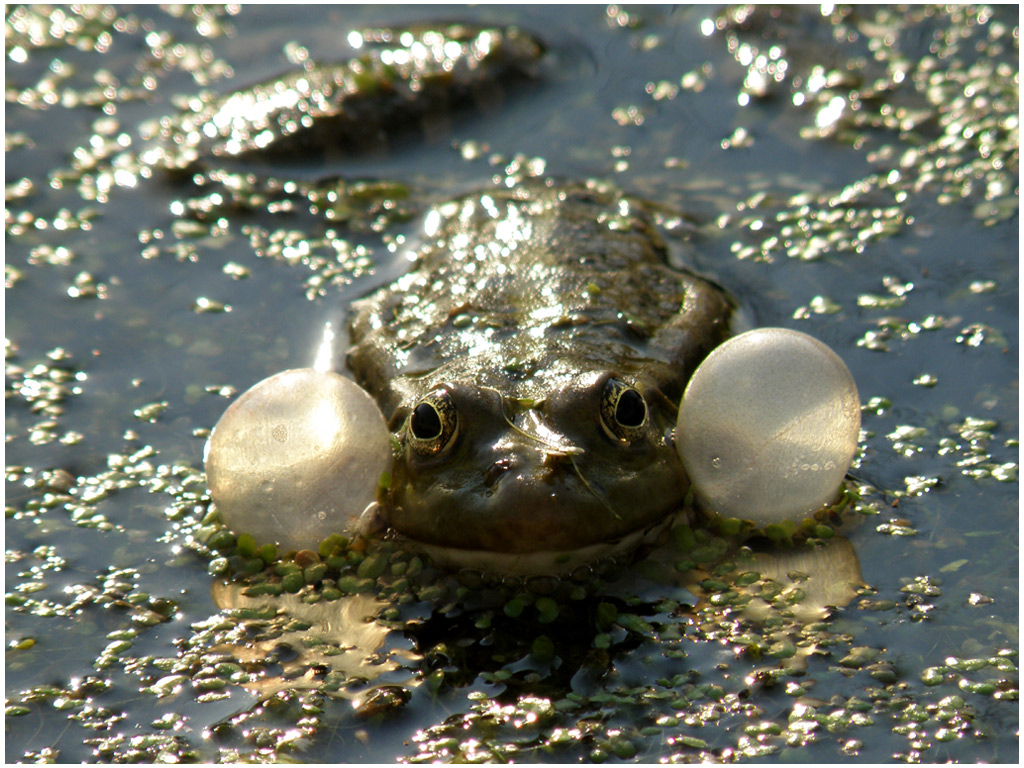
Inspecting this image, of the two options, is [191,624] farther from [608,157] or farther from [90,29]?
[90,29]

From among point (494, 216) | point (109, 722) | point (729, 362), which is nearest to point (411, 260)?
point (494, 216)

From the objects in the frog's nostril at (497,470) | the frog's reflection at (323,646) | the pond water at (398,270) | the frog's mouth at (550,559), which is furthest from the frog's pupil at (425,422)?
the frog's reflection at (323,646)

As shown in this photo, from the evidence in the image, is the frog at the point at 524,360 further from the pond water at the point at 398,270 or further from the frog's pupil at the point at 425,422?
the pond water at the point at 398,270

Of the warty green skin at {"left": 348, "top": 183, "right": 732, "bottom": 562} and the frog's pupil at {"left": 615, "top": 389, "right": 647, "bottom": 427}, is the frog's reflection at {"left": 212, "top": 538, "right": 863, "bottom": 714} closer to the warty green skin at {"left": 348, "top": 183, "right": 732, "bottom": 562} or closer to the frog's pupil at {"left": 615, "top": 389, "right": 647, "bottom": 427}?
the warty green skin at {"left": 348, "top": 183, "right": 732, "bottom": 562}

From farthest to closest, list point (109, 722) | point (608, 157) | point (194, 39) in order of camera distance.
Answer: point (194, 39)
point (608, 157)
point (109, 722)

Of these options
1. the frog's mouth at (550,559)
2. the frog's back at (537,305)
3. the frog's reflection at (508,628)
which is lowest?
the frog's reflection at (508,628)
